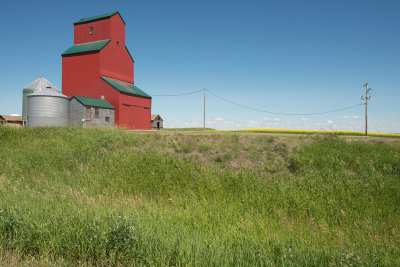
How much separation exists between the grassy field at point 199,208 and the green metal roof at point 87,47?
25.6 m

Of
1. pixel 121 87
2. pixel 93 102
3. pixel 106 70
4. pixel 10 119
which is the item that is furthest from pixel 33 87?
pixel 121 87

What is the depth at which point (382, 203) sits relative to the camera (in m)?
6.28

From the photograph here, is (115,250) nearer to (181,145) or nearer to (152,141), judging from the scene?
(181,145)

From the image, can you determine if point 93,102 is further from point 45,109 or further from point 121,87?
point 45,109

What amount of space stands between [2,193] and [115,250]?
16.8 ft

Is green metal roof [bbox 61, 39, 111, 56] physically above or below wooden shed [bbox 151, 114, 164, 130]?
above

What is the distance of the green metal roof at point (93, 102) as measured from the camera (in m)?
31.1

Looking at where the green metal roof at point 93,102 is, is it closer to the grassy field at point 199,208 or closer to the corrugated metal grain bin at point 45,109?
the corrugated metal grain bin at point 45,109

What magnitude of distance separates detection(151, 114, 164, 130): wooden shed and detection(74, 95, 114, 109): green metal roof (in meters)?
16.7

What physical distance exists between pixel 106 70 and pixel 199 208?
34564 millimetres

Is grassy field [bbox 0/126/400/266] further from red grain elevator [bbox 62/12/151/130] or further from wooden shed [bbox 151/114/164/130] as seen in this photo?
wooden shed [bbox 151/114/164/130]

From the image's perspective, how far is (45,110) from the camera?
31031 millimetres

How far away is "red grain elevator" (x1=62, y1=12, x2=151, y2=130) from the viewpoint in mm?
34281

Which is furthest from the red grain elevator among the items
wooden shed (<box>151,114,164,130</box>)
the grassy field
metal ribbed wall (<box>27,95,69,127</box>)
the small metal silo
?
the grassy field
